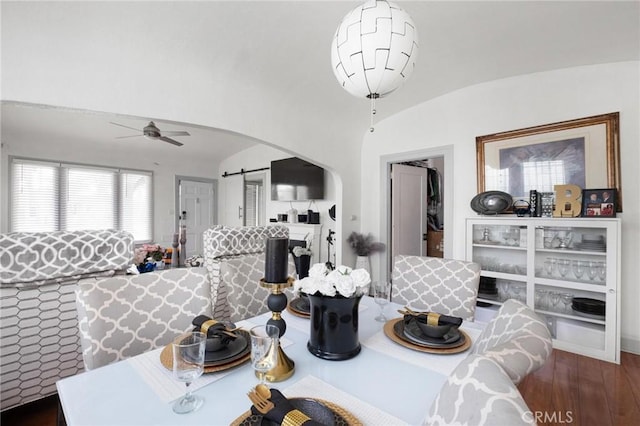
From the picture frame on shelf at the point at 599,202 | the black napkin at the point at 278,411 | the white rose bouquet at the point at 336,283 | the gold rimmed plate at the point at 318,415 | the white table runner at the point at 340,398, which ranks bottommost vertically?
the white table runner at the point at 340,398

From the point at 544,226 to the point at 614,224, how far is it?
46cm

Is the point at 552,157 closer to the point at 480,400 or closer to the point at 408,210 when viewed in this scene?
the point at 408,210

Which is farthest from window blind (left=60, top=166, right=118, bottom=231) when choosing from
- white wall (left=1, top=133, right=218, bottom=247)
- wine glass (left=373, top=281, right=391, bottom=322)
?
wine glass (left=373, top=281, right=391, bottom=322)

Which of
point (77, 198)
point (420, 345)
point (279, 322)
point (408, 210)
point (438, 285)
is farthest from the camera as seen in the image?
point (77, 198)

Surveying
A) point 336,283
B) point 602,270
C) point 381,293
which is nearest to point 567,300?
point 602,270

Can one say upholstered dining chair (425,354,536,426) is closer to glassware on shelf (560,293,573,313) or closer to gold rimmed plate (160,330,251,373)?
gold rimmed plate (160,330,251,373)

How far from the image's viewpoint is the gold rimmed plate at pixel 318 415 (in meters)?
0.69

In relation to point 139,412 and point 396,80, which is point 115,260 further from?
A: point 396,80

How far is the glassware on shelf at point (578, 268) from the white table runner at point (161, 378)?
9.91 ft

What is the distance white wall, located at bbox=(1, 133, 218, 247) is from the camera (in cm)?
489

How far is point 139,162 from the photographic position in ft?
20.4

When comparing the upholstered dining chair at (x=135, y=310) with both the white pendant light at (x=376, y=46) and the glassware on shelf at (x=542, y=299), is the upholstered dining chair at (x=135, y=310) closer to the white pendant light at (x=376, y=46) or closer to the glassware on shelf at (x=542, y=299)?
the white pendant light at (x=376, y=46)

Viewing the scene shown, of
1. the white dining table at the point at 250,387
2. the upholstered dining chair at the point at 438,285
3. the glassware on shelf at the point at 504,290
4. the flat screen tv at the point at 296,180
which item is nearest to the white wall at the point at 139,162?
the flat screen tv at the point at 296,180

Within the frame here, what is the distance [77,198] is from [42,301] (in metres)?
4.98
